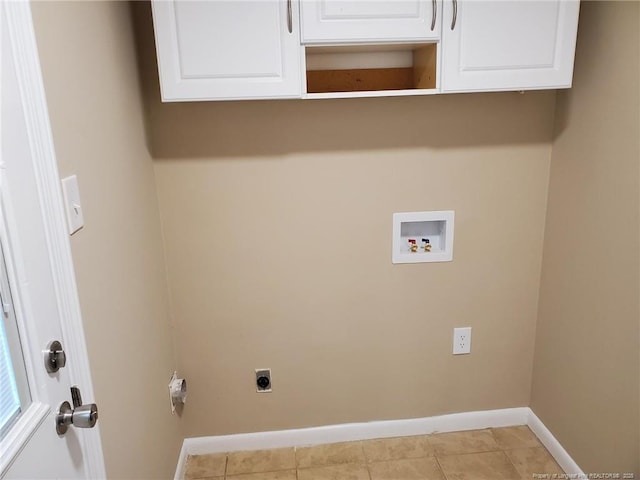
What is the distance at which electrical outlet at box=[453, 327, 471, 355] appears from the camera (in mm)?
2102

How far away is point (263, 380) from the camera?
6.80 feet

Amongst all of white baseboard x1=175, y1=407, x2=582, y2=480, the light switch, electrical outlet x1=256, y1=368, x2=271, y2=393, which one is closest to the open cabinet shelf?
the light switch

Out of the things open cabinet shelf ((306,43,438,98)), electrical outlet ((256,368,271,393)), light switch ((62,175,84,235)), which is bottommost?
electrical outlet ((256,368,271,393))

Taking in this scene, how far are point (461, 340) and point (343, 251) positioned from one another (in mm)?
674

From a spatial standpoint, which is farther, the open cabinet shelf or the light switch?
the open cabinet shelf

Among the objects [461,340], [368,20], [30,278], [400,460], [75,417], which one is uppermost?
[368,20]

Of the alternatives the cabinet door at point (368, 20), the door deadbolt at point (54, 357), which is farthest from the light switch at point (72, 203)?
the cabinet door at point (368, 20)

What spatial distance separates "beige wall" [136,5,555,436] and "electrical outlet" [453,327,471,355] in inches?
1.1

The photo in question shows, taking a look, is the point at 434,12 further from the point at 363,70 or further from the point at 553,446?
the point at 553,446

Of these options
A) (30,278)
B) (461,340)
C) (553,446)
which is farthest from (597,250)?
(30,278)

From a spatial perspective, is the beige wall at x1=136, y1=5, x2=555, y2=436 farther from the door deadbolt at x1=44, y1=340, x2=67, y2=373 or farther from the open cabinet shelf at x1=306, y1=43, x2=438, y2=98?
the door deadbolt at x1=44, y1=340, x2=67, y2=373

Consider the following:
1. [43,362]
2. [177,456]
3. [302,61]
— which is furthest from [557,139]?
[177,456]

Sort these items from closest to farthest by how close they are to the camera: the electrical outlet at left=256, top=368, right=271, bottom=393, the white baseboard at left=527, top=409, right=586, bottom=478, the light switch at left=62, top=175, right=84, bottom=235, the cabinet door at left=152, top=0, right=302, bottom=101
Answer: the light switch at left=62, top=175, right=84, bottom=235 < the cabinet door at left=152, top=0, right=302, bottom=101 < the white baseboard at left=527, top=409, right=586, bottom=478 < the electrical outlet at left=256, top=368, right=271, bottom=393

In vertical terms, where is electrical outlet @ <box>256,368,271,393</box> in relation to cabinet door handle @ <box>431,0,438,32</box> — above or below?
below
